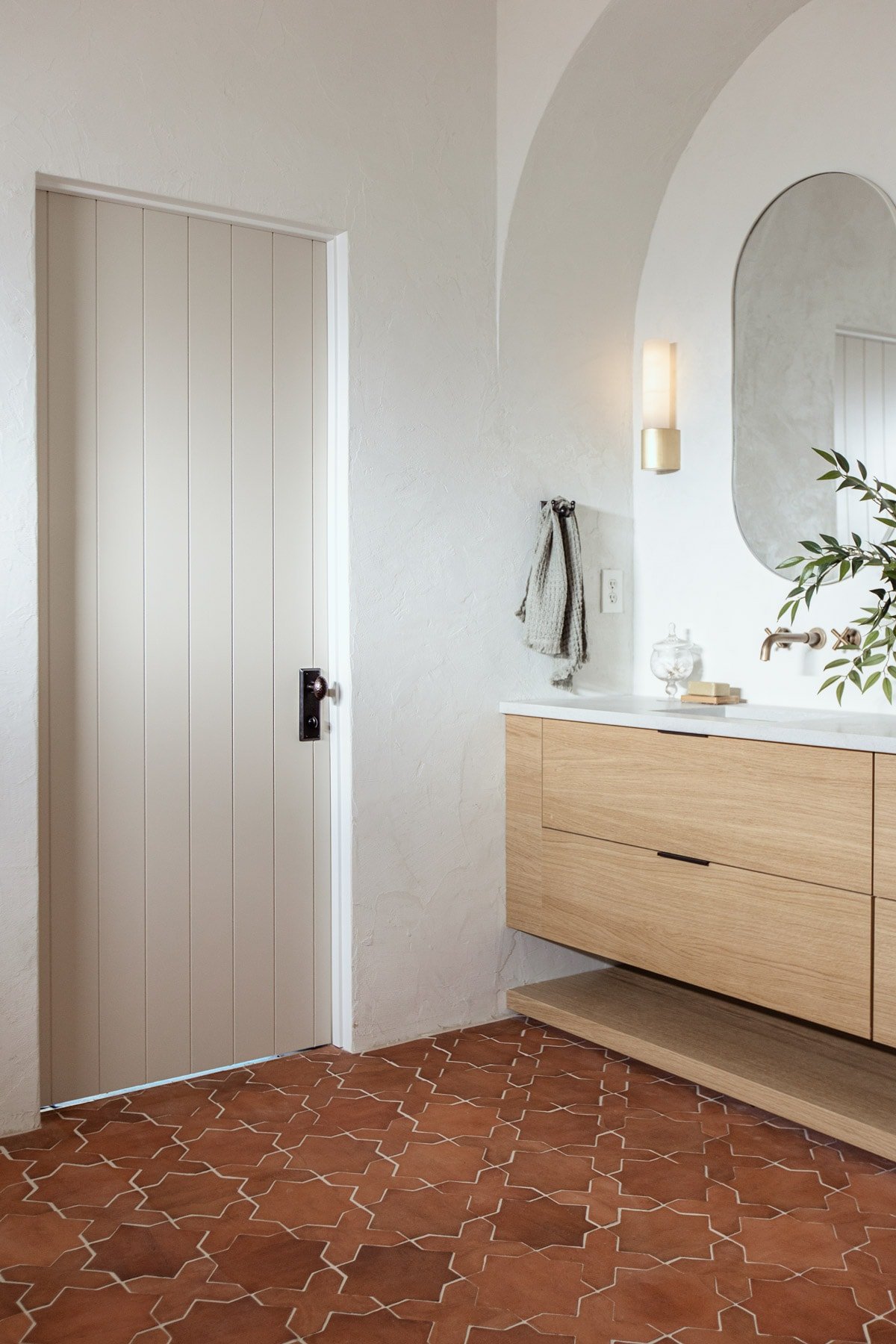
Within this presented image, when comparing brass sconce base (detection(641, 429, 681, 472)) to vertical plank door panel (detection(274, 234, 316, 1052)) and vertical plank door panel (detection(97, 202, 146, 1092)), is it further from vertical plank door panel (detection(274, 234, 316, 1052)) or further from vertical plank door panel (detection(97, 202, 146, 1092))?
vertical plank door panel (detection(97, 202, 146, 1092))

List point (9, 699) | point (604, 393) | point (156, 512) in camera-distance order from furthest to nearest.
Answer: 1. point (604, 393)
2. point (156, 512)
3. point (9, 699)

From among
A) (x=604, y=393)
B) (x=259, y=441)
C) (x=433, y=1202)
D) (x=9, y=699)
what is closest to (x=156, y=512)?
(x=259, y=441)

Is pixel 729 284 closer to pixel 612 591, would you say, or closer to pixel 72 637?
pixel 612 591

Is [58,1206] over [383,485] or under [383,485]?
under

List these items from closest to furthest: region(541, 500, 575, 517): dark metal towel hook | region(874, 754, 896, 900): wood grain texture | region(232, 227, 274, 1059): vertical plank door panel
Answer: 1. region(874, 754, 896, 900): wood grain texture
2. region(232, 227, 274, 1059): vertical plank door panel
3. region(541, 500, 575, 517): dark metal towel hook

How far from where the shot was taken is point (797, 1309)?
1789mm

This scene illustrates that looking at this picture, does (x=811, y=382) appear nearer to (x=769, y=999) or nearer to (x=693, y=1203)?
(x=769, y=999)

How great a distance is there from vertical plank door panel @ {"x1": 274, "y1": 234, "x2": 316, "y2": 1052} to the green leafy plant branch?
1.20 meters

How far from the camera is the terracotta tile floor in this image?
1.78m


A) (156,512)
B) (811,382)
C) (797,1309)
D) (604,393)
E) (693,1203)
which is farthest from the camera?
(604,393)

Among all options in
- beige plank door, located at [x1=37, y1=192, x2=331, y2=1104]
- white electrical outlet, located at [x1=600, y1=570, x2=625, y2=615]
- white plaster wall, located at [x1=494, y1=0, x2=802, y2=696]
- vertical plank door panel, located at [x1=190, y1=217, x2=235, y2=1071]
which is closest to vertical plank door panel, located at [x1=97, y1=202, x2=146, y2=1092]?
beige plank door, located at [x1=37, y1=192, x2=331, y2=1104]

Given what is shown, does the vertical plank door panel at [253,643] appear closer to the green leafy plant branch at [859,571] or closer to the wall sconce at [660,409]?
the wall sconce at [660,409]

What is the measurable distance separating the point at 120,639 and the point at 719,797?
1429 millimetres

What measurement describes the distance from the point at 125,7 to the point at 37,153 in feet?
1.35
